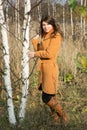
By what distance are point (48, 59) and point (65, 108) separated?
4.84 feet

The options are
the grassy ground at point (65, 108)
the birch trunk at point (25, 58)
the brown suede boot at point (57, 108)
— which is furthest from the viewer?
the brown suede boot at point (57, 108)

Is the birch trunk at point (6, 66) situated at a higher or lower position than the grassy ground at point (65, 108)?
higher

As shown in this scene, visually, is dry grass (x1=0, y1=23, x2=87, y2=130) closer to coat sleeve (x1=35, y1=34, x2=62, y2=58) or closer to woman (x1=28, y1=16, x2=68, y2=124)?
woman (x1=28, y1=16, x2=68, y2=124)

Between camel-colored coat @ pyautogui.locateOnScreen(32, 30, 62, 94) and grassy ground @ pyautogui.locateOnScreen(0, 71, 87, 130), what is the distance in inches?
14.8

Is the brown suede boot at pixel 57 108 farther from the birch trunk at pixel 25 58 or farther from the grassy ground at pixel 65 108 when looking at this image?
the birch trunk at pixel 25 58

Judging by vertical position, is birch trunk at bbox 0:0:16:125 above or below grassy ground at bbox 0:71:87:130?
above

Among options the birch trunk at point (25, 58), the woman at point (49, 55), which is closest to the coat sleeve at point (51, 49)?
the woman at point (49, 55)

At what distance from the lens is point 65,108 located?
579cm

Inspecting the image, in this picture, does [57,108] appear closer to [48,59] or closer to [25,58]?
[48,59]

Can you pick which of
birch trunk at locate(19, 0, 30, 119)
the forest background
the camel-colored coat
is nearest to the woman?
the camel-colored coat

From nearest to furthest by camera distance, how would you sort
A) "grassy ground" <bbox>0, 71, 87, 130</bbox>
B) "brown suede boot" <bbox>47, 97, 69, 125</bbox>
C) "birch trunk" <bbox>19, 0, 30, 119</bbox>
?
"birch trunk" <bbox>19, 0, 30, 119</bbox> < "grassy ground" <bbox>0, 71, 87, 130</bbox> < "brown suede boot" <bbox>47, 97, 69, 125</bbox>

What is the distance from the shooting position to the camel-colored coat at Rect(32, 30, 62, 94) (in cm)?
441

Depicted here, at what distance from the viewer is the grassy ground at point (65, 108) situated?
4.36 metres

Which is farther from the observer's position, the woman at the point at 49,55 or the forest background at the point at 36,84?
the woman at the point at 49,55
